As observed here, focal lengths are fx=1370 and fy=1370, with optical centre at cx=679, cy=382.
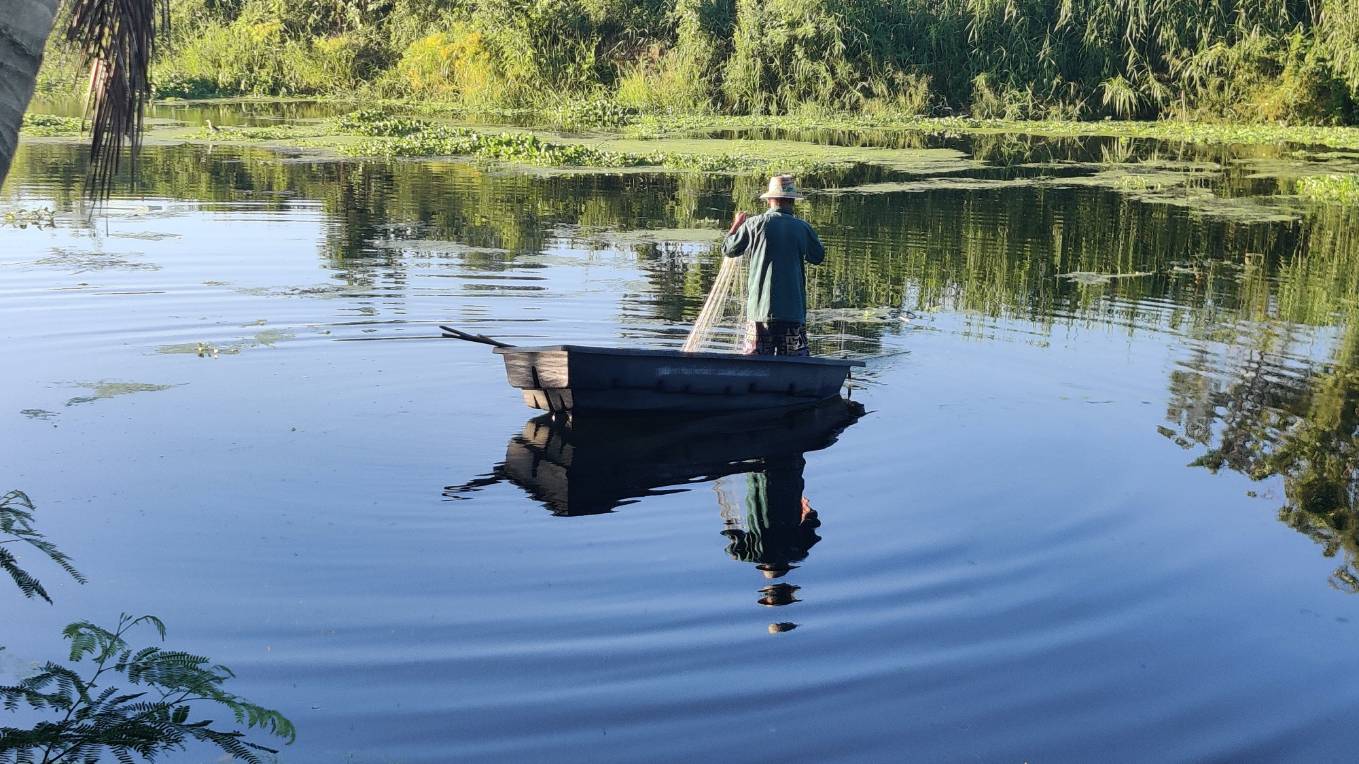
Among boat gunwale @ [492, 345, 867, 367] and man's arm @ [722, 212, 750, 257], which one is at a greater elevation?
man's arm @ [722, 212, 750, 257]

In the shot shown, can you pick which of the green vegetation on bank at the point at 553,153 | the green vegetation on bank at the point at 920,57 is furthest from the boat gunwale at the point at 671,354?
the green vegetation on bank at the point at 920,57

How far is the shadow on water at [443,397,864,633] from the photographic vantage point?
7613 millimetres

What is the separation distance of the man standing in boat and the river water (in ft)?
2.77

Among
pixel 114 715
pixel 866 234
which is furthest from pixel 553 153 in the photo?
pixel 114 715

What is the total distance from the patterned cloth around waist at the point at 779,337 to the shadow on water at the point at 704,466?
0.48 meters

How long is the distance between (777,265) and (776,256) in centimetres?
7

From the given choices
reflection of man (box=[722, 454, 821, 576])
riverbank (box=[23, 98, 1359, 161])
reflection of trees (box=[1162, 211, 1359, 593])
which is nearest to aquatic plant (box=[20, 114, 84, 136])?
riverbank (box=[23, 98, 1359, 161])

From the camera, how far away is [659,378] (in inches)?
380

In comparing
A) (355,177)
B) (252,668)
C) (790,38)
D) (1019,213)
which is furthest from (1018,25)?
(252,668)

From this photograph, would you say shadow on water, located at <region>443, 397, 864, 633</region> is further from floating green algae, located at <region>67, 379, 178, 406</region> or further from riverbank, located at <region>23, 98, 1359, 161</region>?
riverbank, located at <region>23, 98, 1359, 161</region>

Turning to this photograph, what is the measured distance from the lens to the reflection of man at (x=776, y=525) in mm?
7230

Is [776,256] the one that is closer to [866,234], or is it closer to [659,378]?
[659,378]

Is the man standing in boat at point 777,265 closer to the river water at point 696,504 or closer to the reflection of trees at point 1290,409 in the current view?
the river water at point 696,504

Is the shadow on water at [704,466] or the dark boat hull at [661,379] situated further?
the dark boat hull at [661,379]
